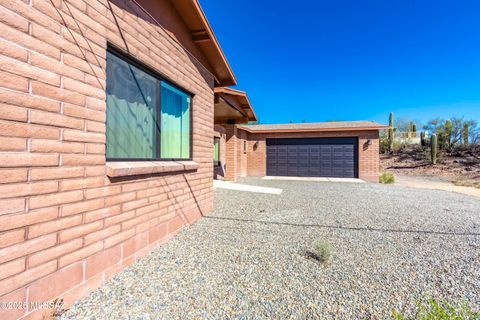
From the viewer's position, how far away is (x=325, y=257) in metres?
3.08

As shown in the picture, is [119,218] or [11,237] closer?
[11,237]

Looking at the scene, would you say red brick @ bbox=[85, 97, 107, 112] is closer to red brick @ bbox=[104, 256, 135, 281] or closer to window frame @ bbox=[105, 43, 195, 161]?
window frame @ bbox=[105, 43, 195, 161]

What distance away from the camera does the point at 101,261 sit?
250cm

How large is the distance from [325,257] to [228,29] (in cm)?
1430

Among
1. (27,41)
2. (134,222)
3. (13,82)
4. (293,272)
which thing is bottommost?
A: (293,272)

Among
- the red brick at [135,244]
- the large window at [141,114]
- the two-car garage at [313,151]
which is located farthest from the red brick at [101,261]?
the two-car garage at [313,151]

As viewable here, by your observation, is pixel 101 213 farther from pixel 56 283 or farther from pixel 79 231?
pixel 56 283

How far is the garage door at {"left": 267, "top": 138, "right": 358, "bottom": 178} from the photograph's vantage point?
1431cm

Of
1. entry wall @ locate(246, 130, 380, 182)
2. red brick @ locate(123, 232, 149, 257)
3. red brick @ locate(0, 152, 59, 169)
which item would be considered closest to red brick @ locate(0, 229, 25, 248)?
red brick @ locate(0, 152, 59, 169)

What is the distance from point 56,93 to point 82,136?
1.44 ft

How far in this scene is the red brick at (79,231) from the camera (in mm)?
2092

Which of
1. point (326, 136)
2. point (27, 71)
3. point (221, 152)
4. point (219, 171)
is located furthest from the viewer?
point (326, 136)

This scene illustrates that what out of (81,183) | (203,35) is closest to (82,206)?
(81,183)

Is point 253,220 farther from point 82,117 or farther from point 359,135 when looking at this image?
point 359,135
